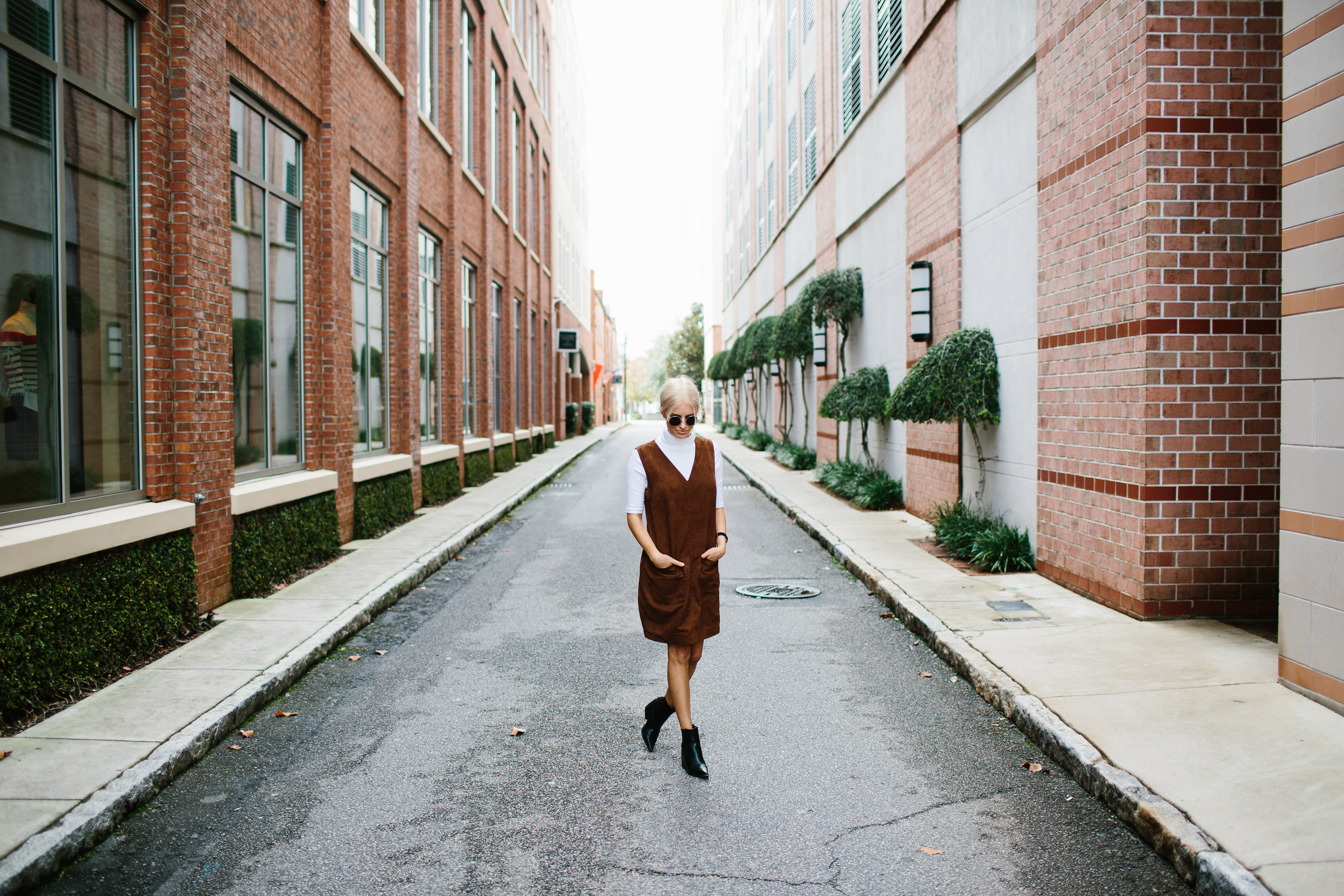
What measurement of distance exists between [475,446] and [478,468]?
1.64 ft

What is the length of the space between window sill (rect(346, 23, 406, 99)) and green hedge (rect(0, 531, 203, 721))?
6.66 m

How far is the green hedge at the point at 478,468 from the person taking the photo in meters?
17.3

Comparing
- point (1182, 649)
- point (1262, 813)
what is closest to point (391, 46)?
point (1182, 649)

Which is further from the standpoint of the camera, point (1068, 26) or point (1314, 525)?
point (1068, 26)

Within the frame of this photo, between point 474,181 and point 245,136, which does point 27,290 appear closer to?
point 245,136

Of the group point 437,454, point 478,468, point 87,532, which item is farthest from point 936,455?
point 478,468

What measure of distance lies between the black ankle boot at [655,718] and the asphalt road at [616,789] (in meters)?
0.08

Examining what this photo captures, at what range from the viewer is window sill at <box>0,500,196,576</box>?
4730 mm

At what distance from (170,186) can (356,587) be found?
3.44 metres

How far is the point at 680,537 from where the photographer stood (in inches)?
168

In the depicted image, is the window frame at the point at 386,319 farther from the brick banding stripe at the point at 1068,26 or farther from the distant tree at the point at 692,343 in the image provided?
the distant tree at the point at 692,343

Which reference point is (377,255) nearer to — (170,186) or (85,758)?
(170,186)

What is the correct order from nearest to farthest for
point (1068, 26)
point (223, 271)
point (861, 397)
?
point (223, 271)
point (1068, 26)
point (861, 397)

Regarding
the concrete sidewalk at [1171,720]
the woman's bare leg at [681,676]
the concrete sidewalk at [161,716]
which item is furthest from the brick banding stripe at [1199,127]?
the concrete sidewalk at [161,716]
